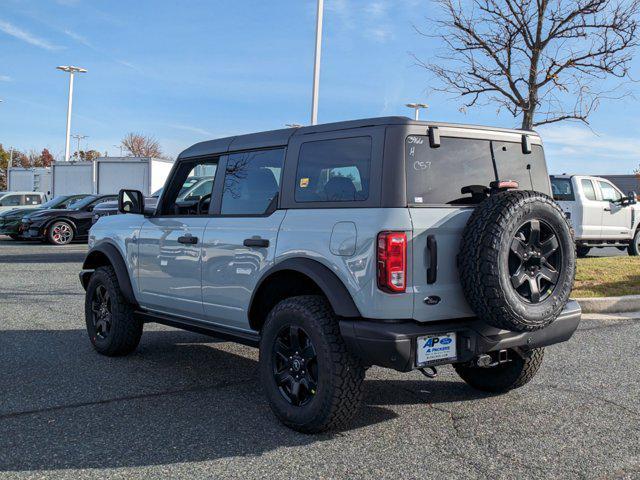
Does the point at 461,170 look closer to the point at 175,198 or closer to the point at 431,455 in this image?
the point at 431,455

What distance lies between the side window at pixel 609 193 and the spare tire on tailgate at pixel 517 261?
39.7 ft

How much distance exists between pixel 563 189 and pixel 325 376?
39.6ft

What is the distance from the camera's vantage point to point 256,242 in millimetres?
4492

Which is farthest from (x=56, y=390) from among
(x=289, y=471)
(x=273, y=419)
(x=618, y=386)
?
(x=618, y=386)

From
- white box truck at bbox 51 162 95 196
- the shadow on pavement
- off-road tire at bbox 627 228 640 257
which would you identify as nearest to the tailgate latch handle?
the shadow on pavement

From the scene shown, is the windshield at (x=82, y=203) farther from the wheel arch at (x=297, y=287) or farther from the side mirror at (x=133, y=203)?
the wheel arch at (x=297, y=287)

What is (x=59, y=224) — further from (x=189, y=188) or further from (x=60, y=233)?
(x=189, y=188)

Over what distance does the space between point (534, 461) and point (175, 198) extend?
3.53 meters

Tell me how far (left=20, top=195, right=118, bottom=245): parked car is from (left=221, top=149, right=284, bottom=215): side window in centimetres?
1620

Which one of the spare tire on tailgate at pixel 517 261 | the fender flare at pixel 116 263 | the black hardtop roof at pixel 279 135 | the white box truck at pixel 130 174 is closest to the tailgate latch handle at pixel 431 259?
the spare tire on tailgate at pixel 517 261

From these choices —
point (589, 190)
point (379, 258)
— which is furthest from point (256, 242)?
point (589, 190)

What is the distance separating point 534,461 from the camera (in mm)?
3635

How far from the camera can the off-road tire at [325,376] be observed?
12.6 ft

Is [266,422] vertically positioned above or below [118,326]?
below
